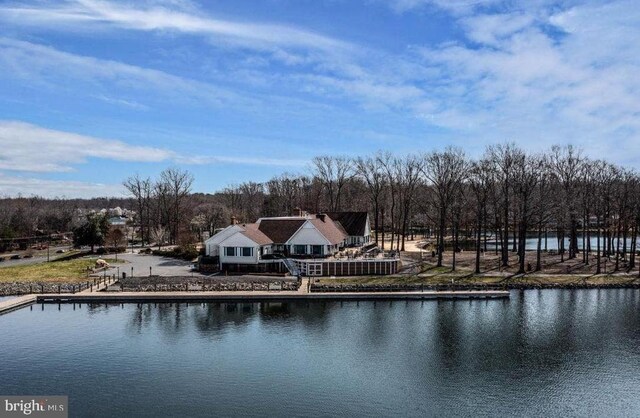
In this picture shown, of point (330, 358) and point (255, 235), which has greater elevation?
point (255, 235)

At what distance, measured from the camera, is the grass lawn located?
161 ft

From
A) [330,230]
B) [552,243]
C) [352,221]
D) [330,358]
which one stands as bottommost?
[330,358]

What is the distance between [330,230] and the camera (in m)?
59.9

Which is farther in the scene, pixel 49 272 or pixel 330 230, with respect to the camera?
pixel 330 230

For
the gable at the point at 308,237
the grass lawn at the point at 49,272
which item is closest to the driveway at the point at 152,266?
the grass lawn at the point at 49,272

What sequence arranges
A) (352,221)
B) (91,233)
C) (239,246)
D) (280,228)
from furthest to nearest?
(91,233)
(352,221)
(280,228)
(239,246)

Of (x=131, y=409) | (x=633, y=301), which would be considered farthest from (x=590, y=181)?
(x=131, y=409)

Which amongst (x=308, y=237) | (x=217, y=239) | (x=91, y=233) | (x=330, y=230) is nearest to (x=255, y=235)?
(x=217, y=239)

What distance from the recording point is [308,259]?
173 feet

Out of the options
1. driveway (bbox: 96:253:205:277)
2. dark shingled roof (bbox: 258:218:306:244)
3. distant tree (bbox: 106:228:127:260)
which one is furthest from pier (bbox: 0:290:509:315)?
distant tree (bbox: 106:228:127:260)

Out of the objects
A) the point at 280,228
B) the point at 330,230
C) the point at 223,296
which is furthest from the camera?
the point at 330,230

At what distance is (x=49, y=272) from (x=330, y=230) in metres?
30.2

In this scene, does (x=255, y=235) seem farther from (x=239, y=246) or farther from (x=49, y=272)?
(x=49, y=272)

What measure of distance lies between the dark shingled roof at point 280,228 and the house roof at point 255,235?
73 cm
